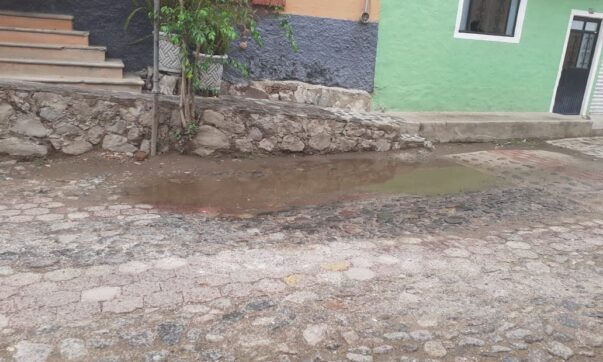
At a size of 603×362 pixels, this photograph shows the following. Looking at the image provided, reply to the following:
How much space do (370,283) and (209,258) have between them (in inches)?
44.2

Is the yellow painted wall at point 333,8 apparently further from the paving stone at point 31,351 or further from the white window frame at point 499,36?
the paving stone at point 31,351

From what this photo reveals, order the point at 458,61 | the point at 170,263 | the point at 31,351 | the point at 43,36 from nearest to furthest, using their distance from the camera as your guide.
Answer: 1. the point at 31,351
2. the point at 170,263
3. the point at 43,36
4. the point at 458,61

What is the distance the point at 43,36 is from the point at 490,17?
723 centimetres

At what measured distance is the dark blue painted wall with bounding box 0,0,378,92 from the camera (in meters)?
6.41

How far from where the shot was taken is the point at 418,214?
4.63 metres

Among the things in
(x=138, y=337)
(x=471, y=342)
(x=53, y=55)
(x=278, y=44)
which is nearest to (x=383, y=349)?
(x=471, y=342)

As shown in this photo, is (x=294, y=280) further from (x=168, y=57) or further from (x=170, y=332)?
(x=168, y=57)

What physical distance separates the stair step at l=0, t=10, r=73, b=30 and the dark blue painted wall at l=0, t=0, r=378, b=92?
5.0 inches

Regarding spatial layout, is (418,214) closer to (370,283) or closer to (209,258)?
(370,283)

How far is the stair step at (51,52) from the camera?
18.9 ft

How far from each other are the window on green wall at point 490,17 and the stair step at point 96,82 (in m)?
5.66

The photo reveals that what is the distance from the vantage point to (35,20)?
6.11 metres

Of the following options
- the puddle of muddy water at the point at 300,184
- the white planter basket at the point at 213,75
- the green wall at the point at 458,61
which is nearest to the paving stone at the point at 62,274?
the puddle of muddy water at the point at 300,184

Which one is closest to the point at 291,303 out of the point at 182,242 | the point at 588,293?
the point at 182,242
